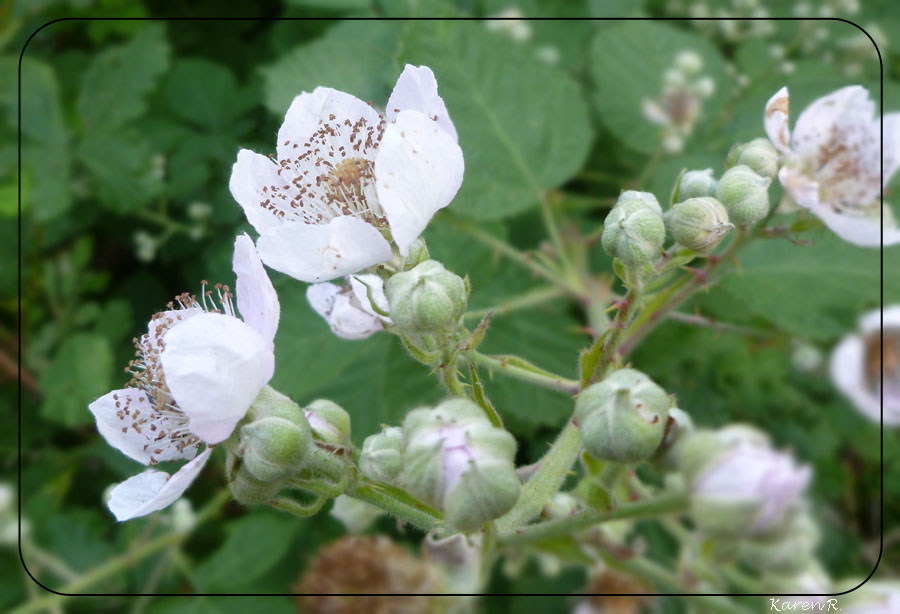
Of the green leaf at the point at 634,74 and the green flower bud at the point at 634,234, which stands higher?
the green flower bud at the point at 634,234

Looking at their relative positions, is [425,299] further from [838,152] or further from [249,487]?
[838,152]

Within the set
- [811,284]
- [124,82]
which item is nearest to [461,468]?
[811,284]

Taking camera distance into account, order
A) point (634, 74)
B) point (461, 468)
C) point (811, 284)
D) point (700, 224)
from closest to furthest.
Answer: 1. point (461, 468)
2. point (700, 224)
3. point (811, 284)
4. point (634, 74)

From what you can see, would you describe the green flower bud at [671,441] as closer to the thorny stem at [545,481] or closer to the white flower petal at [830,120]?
the thorny stem at [545,481]

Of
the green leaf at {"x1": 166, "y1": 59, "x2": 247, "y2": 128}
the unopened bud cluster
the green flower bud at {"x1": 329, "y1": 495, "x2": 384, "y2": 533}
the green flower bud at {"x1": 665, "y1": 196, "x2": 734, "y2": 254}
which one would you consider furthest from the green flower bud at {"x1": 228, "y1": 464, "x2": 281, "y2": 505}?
the green leaf at {"x1": 166, "y1": 59, "x2": 247, "y2": 128}

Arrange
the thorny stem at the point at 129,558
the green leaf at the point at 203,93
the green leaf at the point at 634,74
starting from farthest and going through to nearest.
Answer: the green leaf at the point at 203,93 < the green leaf at the point at 634,74 < the thorny stem at the point at 129,558

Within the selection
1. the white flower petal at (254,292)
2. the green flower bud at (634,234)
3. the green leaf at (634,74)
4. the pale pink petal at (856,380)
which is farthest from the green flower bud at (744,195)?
the green leaf at (634,74)
